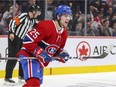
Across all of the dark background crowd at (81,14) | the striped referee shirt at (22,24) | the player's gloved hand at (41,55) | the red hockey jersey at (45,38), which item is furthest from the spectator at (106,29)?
the player's gloved hand at (41,55)

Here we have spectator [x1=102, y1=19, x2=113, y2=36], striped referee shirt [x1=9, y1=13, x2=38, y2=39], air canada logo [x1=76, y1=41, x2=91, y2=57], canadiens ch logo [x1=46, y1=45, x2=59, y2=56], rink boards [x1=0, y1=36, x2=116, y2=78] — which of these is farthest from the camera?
spectator [x1=102, y1=19, x2=113, y2=36]

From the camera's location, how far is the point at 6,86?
5836 millimetres

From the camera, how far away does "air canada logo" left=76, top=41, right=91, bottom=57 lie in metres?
8.14

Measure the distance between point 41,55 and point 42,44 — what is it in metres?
0.22

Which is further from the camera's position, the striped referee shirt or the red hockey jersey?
the striped referee shirt

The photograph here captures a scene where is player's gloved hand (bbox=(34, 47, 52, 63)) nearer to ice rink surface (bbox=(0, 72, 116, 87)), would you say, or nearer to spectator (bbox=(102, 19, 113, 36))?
ice rink surface (bbox=(0, 72, 116, 87))

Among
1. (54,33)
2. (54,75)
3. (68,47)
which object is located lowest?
(54,75)

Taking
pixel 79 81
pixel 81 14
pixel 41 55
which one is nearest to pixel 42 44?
pixel 41 55

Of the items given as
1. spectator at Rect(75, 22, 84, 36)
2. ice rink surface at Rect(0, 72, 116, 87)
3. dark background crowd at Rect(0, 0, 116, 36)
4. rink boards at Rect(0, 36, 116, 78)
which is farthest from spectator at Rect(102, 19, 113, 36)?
ice rink surface at Rect(0, 72, 116, 87)

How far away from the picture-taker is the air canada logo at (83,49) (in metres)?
8.14

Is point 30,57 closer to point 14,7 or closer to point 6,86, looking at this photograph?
point 6,86

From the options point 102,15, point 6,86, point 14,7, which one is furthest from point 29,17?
point 102,15

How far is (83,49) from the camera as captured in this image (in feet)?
26.9

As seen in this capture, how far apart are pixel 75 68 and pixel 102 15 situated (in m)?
2.29
